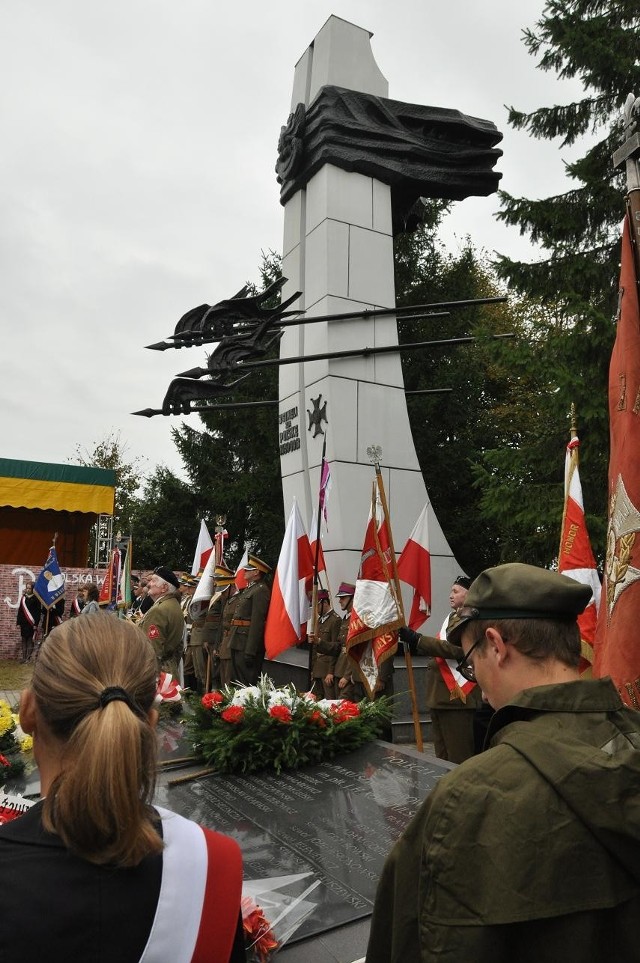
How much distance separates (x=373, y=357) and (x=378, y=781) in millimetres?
6748

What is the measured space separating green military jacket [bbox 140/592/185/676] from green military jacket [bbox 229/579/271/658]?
6.04ft

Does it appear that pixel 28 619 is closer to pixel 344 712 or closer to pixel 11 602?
pixel 11 602

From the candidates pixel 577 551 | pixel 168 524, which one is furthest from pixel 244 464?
pixel 577 551

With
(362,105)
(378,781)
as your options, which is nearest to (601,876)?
(378,781)

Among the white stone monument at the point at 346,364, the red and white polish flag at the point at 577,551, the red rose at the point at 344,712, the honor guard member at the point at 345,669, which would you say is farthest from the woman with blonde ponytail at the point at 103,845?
the white stone monument at the point at 346,364

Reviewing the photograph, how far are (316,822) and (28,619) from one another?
1371cm

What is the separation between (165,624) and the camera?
6.80 meters

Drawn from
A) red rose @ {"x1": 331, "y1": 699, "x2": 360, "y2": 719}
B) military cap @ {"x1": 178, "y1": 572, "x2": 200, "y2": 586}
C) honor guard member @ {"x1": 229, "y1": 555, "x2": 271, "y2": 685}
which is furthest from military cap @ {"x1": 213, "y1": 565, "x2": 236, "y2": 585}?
red rose @ {"x1": 331, "y1": 699, "x2": 360, "y2": 719}

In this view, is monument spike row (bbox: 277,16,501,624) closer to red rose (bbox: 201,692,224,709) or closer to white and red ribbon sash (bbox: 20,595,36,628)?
red rose (bbox: 201,692,224,709)

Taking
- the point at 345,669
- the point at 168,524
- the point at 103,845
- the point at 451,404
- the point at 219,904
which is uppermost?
the point at 451,404

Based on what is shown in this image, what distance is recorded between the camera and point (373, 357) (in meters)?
9.55

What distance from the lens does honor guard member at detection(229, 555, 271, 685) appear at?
28.7 feet

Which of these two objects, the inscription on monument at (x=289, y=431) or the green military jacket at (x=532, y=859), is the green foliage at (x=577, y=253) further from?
the green military jacket at (x=532, y=859)

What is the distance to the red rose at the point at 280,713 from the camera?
3.84 m
